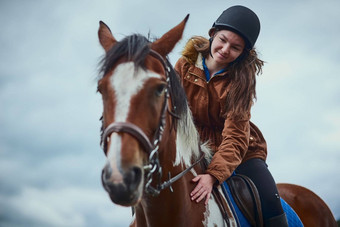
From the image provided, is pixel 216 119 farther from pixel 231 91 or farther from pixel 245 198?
pixel 245 198

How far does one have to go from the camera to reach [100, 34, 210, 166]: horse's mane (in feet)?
8.79

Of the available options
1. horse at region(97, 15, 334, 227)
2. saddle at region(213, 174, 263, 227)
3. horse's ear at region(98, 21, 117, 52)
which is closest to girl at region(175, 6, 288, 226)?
saddle at region(213, 174, 263, 227)

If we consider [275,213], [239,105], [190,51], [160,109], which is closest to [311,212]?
[275,213]

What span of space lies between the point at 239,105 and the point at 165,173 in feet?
4.21

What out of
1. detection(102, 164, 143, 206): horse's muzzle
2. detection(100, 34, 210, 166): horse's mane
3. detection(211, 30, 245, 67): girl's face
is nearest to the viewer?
detection(102, 164, 143, 206): horse's muzzle

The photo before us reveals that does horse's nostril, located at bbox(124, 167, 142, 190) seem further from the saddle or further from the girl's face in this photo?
the girl's face

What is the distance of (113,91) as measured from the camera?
2.46m

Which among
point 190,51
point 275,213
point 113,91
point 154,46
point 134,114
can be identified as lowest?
point 275,213

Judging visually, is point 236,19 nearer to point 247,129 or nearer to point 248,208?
point 247,129

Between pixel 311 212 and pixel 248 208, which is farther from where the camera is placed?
pixel 311 212

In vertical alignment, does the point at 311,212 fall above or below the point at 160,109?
below

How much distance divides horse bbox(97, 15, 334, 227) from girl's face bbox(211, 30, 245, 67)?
0.98 meters

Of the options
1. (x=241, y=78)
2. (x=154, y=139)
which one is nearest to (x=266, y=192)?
(x=241, y=78)

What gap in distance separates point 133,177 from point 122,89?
63 centimetres
